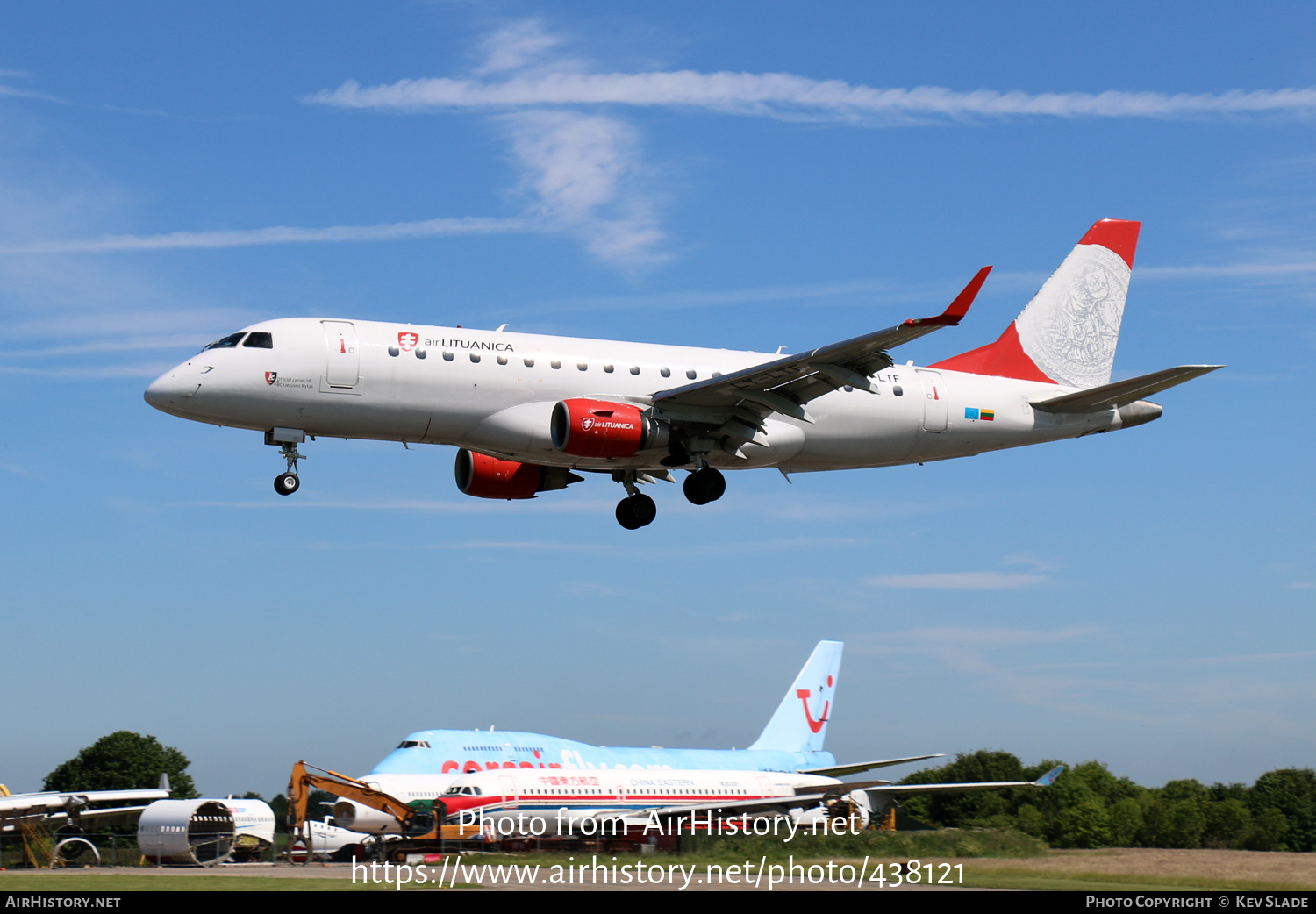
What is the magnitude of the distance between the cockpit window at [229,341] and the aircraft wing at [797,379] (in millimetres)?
9299

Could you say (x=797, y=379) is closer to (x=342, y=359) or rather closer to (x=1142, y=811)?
(x=342, y=359)

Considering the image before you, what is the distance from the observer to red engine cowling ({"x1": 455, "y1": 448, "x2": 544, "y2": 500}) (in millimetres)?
33125

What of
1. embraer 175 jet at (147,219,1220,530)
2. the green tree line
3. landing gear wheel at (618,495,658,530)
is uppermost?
embraer 175 jet at (147,219,1220,530)

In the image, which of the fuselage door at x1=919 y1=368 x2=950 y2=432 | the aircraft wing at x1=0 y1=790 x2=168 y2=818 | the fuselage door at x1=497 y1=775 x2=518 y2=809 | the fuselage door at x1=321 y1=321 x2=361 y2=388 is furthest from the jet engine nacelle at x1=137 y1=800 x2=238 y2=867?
the fuselage door at x1=919 y1=368 x2=950 y2=432

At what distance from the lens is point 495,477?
33.2m

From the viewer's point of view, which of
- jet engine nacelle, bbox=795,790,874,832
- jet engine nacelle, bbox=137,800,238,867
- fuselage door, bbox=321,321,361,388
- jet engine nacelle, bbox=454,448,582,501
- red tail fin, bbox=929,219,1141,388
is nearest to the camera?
fuselage door, bbox=321,321,361,388

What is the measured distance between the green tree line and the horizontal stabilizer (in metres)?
12.9

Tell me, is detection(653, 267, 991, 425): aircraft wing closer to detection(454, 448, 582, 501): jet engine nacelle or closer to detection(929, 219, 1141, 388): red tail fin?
detection(454, 448, 582, 501): jet engine nacelle

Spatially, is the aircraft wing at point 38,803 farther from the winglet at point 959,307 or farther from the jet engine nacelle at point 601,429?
the winglet at point 959,307

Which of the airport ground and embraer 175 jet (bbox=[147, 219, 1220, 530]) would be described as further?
embraer 175 jet (bbox=[147, 219, 1220, 530])

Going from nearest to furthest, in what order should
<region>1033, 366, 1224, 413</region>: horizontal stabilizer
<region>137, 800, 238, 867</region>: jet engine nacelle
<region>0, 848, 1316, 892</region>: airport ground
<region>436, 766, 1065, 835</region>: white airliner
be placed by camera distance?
<region>0, 848, 1316, 892</region>: airport ground → <region>1033, 366, 1224, 413</region>: horizontal stabilizer → <region>137, 800, 238, 867</region>: jet engine nacelle → <region>436, 766, 1065, 835</region>: white airliner

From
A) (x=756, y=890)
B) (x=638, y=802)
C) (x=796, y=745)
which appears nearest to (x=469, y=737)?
(x=638, y=802)

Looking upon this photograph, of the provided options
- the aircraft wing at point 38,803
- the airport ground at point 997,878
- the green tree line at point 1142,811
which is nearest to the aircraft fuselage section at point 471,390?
the airport ground at point 997,878
